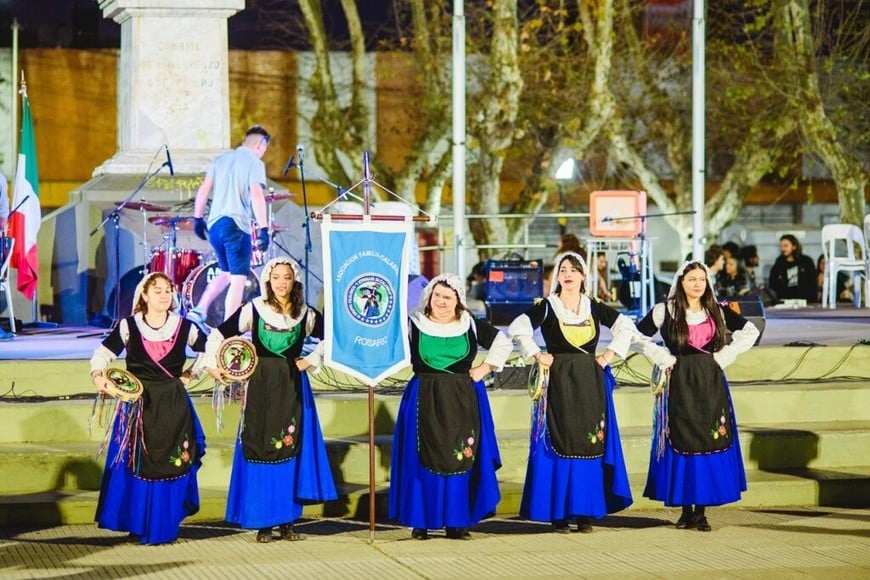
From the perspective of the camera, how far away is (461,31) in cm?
1670

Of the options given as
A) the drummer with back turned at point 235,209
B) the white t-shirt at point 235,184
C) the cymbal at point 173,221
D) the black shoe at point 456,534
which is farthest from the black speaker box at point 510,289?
the black shoe at point 456,534

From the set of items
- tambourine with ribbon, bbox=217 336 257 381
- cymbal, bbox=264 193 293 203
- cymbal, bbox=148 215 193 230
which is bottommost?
tambourine with ribbon, bbox=217 336 257 381

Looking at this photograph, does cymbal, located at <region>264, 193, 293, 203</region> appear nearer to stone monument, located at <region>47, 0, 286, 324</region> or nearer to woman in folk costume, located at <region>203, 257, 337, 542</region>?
stone monument, located at <region>47, 0, 286, 324</region>

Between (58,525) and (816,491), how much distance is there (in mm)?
4551

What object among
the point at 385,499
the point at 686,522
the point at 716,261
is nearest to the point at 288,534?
the point at 385,499

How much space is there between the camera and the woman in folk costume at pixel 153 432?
9.87 m

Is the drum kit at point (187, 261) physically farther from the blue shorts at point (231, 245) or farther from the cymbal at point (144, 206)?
the blue shorts at point (231, 245)

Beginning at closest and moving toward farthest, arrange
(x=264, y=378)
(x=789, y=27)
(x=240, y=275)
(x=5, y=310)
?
1. (x=264, y=378)
2. (x=240, y=275)
3. (x=5, y=310)
4. (x=789, y=27)

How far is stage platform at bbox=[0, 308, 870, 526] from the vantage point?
10.9m

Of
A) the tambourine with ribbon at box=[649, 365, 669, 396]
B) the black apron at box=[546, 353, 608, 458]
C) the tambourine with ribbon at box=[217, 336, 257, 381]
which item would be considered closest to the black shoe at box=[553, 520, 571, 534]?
the black apron at box=[546, 353, 608, 458]

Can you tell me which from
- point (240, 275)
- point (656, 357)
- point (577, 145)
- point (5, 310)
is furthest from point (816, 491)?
point (577, 145)

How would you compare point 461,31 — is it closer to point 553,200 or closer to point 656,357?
point 656,357

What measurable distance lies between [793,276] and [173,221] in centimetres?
867

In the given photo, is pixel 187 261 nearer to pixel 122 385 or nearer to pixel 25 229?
pixel 25 229
